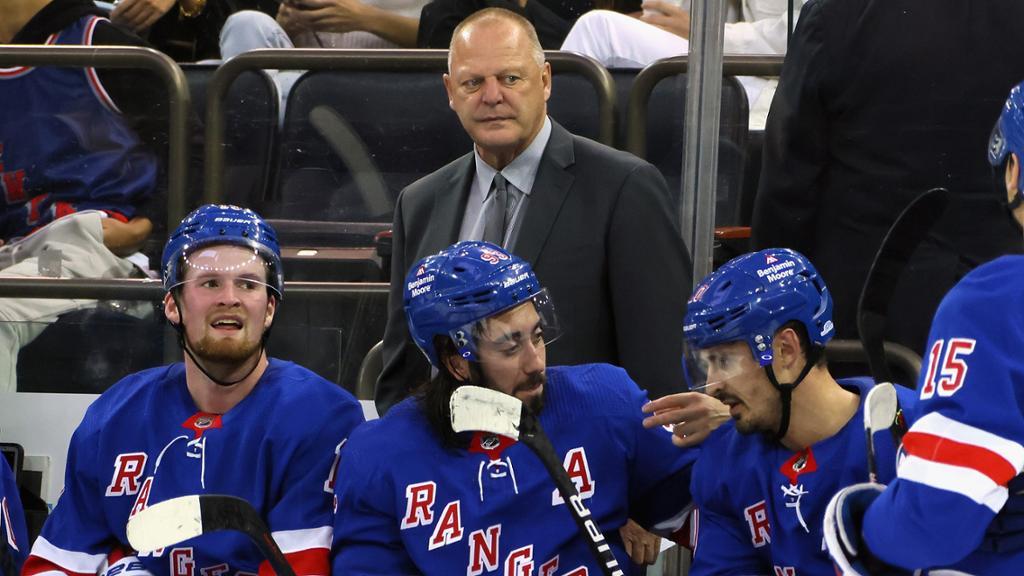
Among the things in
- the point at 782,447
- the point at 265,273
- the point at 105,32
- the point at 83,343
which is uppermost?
the point at 105,32

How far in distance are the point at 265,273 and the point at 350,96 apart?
101 centimetres

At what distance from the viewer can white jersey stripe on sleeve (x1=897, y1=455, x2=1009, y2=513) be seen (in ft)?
6.01

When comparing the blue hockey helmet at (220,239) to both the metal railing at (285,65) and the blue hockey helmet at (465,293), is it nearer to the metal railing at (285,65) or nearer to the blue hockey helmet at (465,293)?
the blue hockey helmet at (465,293)

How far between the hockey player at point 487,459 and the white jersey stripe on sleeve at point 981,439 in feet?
2.44

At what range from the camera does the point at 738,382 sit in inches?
91.9

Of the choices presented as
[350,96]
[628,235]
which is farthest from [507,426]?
[350,96]

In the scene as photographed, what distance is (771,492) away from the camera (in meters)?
2.37

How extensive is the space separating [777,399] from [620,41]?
1.58m

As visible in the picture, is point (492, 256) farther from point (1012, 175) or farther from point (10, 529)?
point (10, 529)

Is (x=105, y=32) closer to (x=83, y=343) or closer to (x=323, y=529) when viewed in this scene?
(x=83, y=343)

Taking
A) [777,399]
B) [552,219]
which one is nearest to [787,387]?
→ [777,399]

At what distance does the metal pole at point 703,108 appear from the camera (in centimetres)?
273

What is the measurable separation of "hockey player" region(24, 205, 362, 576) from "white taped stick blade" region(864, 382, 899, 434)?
97 centimetres

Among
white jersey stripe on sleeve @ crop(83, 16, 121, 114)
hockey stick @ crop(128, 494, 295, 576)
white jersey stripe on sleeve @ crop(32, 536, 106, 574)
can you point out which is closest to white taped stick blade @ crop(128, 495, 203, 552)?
hockey stick @ crop(128, 494, 295, 576)
